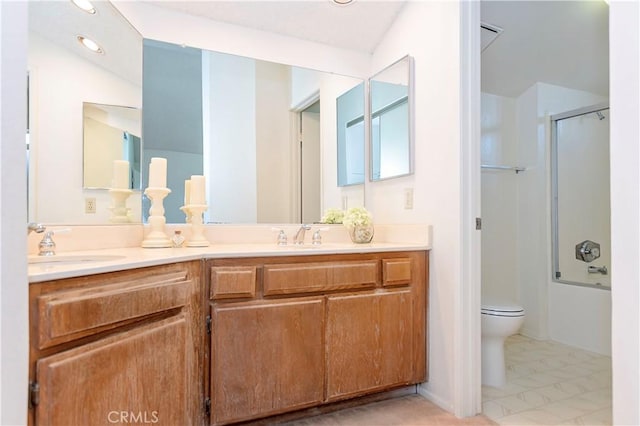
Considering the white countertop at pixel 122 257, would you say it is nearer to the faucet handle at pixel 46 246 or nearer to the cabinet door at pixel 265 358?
the faucet handle at pixel 46 246

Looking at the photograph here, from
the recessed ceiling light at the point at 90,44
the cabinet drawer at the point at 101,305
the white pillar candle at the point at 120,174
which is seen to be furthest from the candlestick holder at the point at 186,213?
the recessed ceiling light at the point at 90,44

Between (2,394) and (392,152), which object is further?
(392,152)

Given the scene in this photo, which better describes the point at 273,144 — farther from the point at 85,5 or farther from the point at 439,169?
the point at 85,5

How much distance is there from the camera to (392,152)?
7.43ft

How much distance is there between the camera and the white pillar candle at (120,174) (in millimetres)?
1716

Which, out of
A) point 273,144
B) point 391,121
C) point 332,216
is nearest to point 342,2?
point 391,121

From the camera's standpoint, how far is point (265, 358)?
1.53 metres

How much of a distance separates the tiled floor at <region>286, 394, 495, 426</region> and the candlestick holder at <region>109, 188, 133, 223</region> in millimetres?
1244

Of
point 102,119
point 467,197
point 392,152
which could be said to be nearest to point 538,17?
point 392,152

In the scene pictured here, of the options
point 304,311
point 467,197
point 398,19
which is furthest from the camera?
point 398,19

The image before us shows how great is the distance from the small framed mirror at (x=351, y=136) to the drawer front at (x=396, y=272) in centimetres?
77

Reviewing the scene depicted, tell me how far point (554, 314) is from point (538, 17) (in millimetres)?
2168

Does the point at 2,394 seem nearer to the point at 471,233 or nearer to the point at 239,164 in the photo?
the point at 239,164

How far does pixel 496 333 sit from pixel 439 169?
102cm
